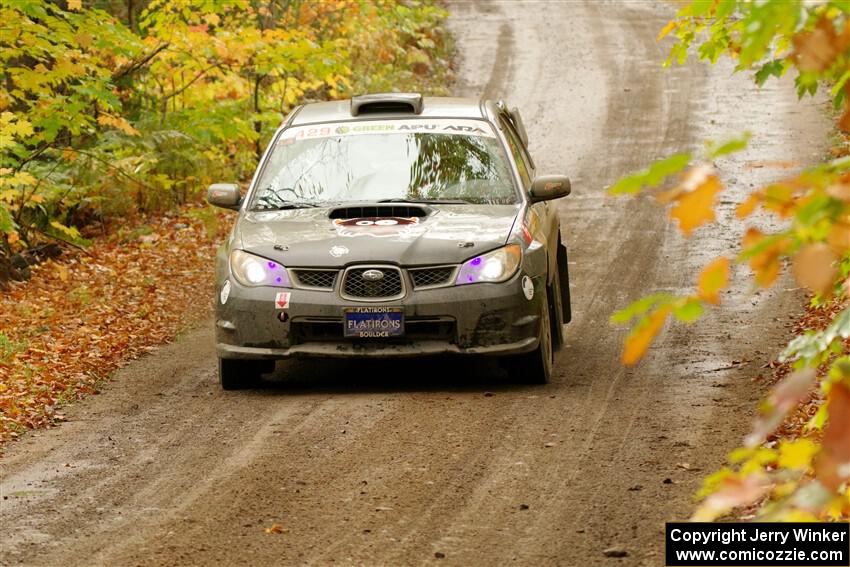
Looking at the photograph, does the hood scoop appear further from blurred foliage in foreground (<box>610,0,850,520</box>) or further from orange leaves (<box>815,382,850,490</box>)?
orange leaves (<box>815,382,850,490</box>)

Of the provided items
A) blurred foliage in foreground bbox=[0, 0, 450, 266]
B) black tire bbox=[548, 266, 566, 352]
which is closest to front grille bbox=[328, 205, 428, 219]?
black tire bbox=[548, 266, 566, 352]

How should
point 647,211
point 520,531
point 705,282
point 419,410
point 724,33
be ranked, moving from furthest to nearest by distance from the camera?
1. point 647,211
2. point 419,410
3. point 724,33
4. point 520,531
5. point 705,282

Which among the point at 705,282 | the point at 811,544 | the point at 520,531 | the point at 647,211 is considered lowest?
the point at 647,211

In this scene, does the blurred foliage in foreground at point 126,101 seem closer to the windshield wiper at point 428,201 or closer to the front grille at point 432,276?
the windshield wiper at point 428,201

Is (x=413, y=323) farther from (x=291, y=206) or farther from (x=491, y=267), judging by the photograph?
(x=291, y=206)

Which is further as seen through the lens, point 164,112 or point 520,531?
point 164,112

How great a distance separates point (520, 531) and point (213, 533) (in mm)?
1360

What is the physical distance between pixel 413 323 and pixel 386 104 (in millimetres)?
2431

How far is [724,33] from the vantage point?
7.44m

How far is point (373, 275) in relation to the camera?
841 cm

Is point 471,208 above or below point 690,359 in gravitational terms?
above

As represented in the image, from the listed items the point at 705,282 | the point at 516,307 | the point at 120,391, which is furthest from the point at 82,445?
the point at 705,282

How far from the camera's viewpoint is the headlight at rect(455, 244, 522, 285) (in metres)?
8.45

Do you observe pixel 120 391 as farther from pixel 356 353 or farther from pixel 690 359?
pixel 690 359
